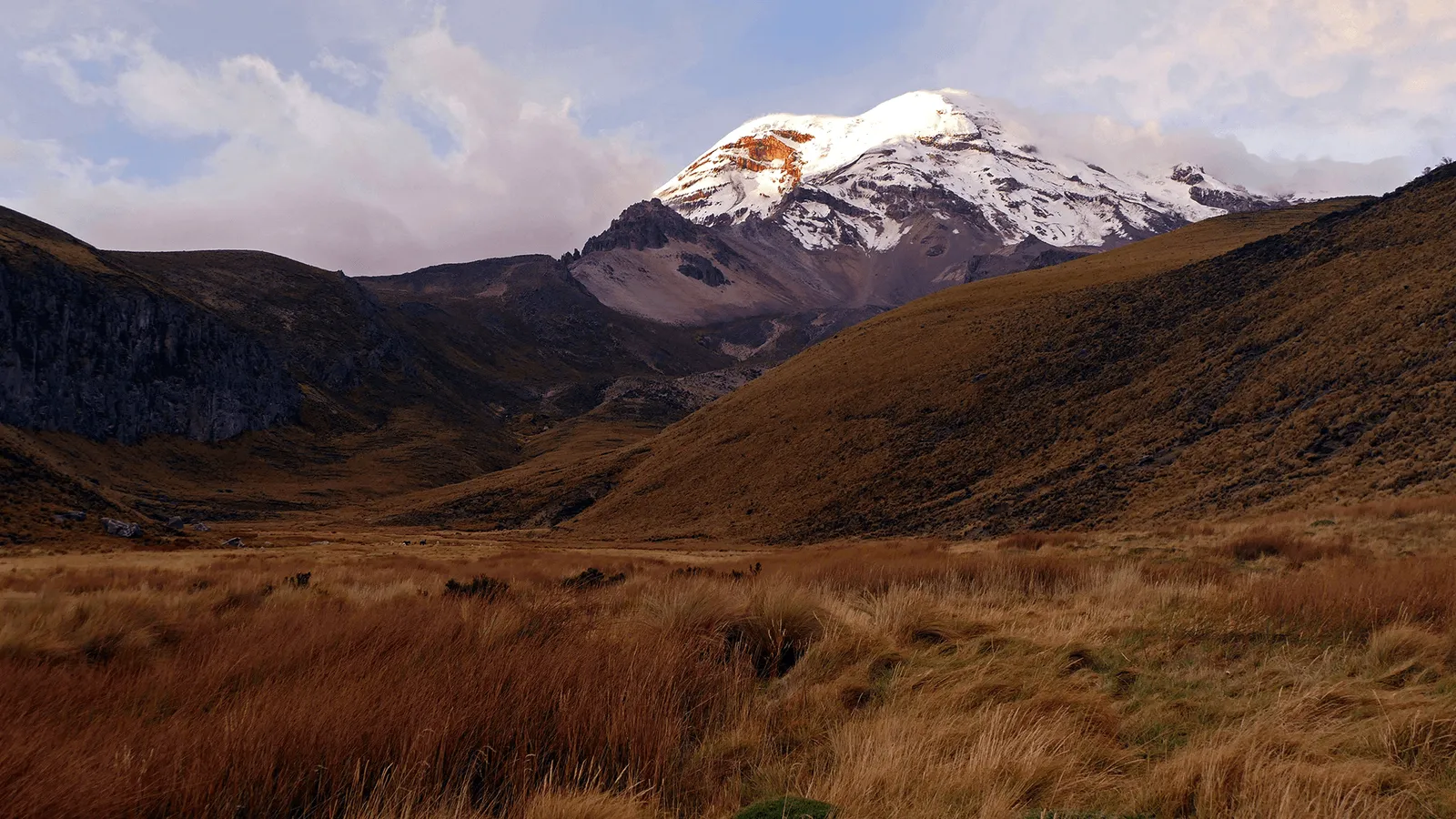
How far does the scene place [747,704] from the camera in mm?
4738

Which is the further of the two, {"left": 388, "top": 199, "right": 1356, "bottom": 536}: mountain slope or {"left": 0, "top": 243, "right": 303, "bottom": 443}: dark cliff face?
{"left": 0, "top": 243, "right": 303, "bottom": 443}: dark cliff face

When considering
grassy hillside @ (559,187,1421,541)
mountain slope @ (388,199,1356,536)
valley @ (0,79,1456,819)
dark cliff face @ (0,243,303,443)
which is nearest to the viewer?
valley @ (0,79,1456,819)

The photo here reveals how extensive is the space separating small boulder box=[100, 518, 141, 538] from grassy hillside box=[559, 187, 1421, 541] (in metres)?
31.0

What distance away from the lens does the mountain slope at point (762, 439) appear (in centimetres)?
5794

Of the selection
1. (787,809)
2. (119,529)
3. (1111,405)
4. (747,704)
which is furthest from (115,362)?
(787,809)

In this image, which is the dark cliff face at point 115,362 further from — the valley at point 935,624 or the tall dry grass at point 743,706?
the tall dry grass at point 743,706

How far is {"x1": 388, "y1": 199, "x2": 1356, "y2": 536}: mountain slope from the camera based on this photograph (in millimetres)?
57938

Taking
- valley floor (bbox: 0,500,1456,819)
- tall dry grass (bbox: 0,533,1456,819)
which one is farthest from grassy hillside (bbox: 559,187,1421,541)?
valley floor (bbox: 0,500,1456,819)

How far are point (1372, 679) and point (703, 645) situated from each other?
4.45 m

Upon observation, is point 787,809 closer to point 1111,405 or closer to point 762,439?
point 1111,405

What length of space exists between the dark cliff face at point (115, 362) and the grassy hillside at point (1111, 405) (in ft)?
276

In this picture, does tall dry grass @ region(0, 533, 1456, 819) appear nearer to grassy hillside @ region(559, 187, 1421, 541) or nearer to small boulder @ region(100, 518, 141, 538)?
grassy hillside @ region(559, 187, 1421, 541)

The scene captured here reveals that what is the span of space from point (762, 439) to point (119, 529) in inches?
1688

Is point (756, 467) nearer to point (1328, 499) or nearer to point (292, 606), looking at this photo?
point (1328, 499)
